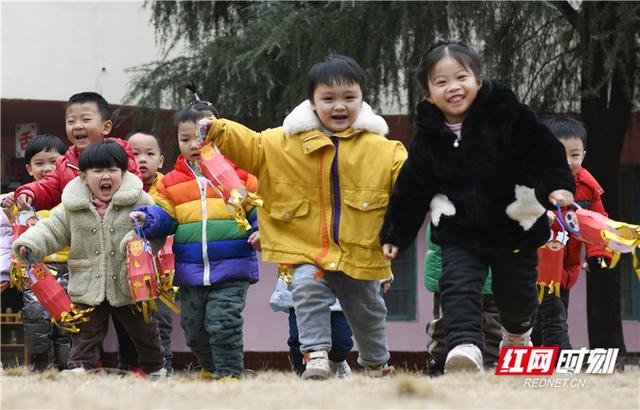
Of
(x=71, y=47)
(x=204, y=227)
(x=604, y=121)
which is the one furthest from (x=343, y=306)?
(x=71, y=47)

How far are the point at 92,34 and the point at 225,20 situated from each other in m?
1.79

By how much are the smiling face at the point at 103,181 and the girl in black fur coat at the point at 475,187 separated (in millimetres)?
2168

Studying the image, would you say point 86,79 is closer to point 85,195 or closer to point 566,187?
point 85,195

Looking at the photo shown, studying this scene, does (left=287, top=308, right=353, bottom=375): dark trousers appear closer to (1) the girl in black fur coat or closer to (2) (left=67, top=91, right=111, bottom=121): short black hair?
(1) the girl in black fur coat

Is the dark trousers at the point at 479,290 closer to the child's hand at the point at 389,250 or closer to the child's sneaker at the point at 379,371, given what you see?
the child's hand at the point at 389,250

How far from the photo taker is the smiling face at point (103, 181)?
285 inches

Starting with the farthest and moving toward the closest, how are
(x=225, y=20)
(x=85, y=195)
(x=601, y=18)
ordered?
(x=225, y=20) < (x=601, y=18) < (x=85, y=195)

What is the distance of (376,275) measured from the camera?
6.14 m

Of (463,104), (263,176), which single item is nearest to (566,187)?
(463,104)

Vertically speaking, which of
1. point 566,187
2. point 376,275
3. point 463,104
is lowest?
point 376,275

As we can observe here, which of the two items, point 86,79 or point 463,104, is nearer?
point 463,104

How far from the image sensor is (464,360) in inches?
205

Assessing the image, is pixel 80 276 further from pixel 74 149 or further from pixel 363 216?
pixel 363 216

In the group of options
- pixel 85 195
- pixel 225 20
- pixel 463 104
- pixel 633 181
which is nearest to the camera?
pixel 463 104
